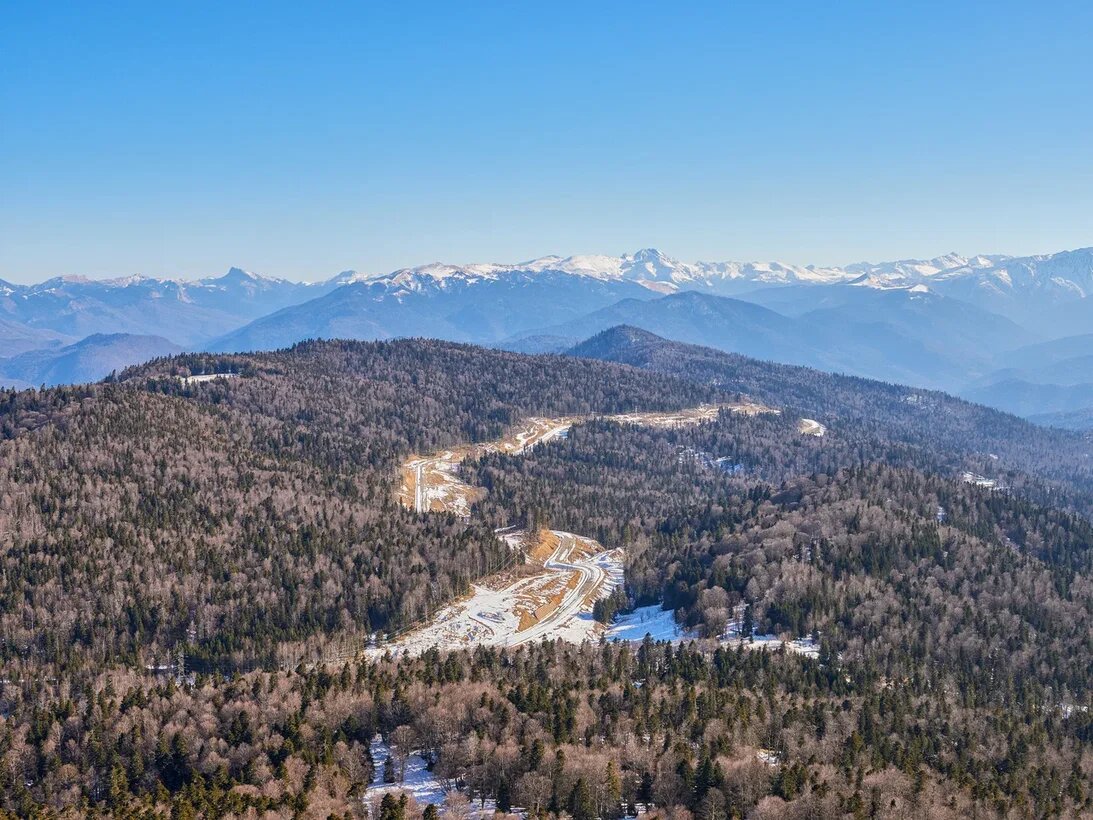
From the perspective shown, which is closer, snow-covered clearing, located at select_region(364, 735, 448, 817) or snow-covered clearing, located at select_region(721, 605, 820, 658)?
snow-covered clearing, located at select_region(364, 735, 448, 817)

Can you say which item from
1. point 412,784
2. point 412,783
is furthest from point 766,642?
point 412,784

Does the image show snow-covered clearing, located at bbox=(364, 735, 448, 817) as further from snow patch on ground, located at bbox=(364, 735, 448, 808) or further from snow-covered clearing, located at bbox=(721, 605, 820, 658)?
snow-covered clearing, located at bbox=(721, 605, 820, 658)

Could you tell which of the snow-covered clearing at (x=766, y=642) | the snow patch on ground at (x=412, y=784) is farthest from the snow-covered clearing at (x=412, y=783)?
the snow-covered clearing at (x=766, y=642)

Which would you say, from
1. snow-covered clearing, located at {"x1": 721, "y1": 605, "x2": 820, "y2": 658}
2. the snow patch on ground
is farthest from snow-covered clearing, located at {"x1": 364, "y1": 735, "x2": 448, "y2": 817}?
snow-covered clearing, located at {"x1": 721, "y1": 605, "x2": 820, "y2": 658}

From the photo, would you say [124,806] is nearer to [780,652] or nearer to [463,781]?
[463,781]

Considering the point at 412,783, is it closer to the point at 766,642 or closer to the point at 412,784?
the point at 412,784

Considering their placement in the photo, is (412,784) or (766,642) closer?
(412,784)

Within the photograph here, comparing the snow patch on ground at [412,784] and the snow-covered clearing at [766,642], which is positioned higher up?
the snow patch on ground at [412,784]

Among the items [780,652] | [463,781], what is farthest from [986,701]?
[463,781]

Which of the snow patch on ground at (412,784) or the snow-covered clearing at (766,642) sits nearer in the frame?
the snow patch on ground at (412,784)

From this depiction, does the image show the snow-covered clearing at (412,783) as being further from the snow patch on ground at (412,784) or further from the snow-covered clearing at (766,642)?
the snow-covered clearing at (766,642)

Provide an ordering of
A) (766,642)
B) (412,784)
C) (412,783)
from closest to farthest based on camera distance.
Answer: (412,784), (412,783), (766,642)
